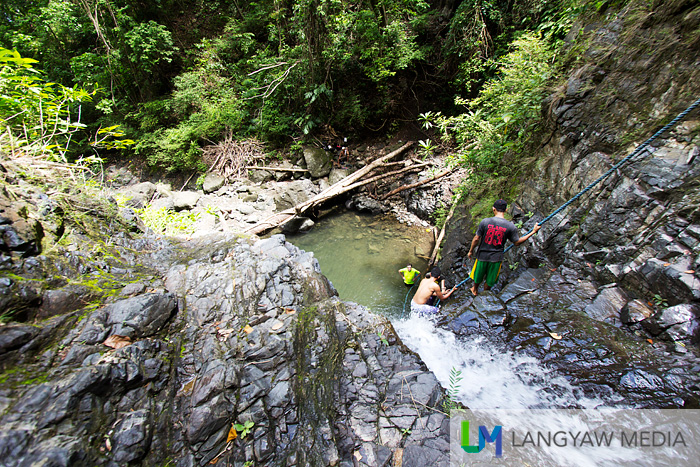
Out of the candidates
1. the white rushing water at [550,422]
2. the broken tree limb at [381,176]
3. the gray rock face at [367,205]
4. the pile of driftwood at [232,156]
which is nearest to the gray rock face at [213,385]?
the white rushing water at [550,422]

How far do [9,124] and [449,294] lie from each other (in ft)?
21.5

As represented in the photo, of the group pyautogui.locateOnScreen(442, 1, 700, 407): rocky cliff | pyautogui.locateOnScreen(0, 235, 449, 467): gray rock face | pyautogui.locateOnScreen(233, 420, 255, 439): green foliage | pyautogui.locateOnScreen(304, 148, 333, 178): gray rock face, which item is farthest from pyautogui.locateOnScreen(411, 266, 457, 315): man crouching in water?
pyautogui.locateOnScreen(304, 148, 333, 178): gray rock face

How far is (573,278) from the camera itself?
3555mm

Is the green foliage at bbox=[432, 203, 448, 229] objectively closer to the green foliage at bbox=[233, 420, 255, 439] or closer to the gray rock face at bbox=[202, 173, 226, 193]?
the green foliage at bbox=[233, 420, 255, 439]

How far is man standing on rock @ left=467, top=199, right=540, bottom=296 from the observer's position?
3961 millimetres

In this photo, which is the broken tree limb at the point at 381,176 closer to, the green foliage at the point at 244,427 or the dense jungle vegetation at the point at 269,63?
the dense jungle vegetation at the point at 269,63

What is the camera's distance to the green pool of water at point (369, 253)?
6.18 meters

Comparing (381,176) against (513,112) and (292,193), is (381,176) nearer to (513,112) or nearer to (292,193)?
(292,193)

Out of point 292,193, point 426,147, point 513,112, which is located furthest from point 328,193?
point 513,112

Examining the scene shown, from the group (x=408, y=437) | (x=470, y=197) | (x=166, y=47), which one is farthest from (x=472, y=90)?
(x=166, y=47)

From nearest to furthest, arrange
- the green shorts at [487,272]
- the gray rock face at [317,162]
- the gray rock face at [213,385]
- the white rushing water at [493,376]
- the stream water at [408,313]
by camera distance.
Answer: the gray rock face at [213,385] → the white rushing water at [493,376] → the stream water at [408,313] → the green shorts at [487,272] → the gray rock face at [317,162]

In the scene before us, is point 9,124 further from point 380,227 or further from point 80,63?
point 80,63

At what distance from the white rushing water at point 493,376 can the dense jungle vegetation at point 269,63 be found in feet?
18.1

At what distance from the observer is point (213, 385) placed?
238cm
